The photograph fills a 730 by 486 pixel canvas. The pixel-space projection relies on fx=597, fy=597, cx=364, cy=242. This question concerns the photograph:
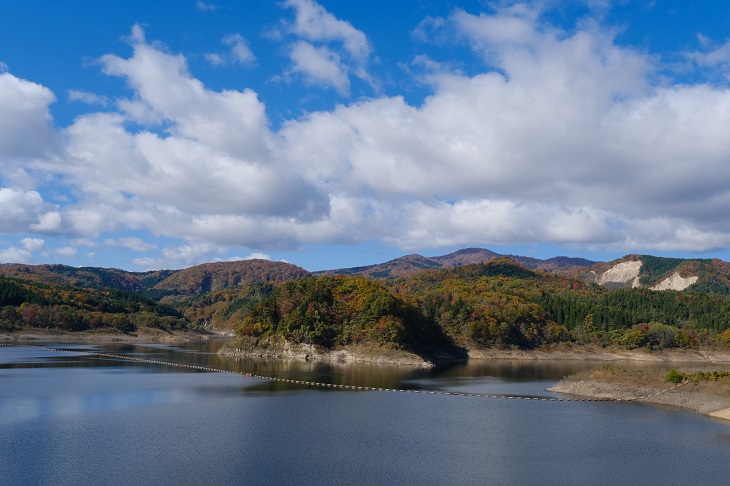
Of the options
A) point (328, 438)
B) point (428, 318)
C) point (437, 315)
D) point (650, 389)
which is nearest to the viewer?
point (328, 438)

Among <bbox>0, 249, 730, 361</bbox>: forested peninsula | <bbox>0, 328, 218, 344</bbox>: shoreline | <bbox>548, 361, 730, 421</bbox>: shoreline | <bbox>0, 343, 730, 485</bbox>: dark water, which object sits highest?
<bbox>0, 249, 730, 361</bbox>: forested peninsula

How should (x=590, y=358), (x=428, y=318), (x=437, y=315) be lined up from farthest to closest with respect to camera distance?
(x=437, y=315) → (x=590, y=358) → (x=428, y=318)

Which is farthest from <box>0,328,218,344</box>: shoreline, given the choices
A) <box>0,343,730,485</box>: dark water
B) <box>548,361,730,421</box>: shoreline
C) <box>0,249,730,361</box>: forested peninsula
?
<box>548,361,730,421</box>: shoreline

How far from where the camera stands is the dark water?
3027 centimetres

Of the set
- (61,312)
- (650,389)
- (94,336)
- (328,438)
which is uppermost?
(61,312)

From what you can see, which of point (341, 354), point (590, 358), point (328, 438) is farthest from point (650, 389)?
point (590, 358)

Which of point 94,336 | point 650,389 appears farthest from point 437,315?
point 94,336

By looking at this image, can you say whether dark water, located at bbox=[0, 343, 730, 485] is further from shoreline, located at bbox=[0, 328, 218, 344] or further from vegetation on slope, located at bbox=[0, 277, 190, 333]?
vegetation on slope, located at bbox=[0, 277, 190, 333]

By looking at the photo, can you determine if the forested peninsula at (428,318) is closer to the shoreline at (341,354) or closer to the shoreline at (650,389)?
the shoreline at (341,354)

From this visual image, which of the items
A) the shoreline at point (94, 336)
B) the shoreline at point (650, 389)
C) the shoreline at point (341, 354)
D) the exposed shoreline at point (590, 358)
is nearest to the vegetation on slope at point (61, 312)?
the shoreline at point (94, 336)

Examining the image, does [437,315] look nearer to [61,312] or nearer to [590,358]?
[590,358]

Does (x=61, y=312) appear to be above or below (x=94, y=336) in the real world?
above

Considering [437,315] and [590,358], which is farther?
[437,315]

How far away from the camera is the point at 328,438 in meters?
38.5
